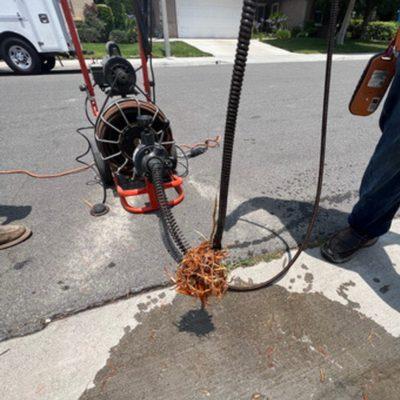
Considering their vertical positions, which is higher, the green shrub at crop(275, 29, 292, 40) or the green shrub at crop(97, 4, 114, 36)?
the green shrub at crop(97, 4, 114, 36)

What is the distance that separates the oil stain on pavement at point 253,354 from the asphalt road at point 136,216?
1.24 feet

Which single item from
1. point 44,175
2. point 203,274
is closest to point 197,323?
point 203,274

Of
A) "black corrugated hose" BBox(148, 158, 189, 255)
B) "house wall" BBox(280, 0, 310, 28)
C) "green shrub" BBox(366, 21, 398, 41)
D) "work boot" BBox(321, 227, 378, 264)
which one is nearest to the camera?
"black corrugated hose" BBox(148, 158, 189, 255)

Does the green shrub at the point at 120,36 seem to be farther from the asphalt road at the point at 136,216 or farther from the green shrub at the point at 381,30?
the green shrub at the point at 381,30

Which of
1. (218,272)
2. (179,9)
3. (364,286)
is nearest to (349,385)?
(364,286)

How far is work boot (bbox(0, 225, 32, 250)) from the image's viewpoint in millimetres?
2073

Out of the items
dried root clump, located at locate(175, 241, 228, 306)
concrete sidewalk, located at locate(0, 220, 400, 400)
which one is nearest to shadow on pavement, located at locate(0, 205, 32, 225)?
concrete sidewalk, located at locate(0, 220, 400, 400)

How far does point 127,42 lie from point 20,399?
1727 centimetres

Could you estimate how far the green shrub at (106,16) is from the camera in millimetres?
16547

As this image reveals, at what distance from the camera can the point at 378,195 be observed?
1.79 metres

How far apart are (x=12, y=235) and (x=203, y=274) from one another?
1.78 meters

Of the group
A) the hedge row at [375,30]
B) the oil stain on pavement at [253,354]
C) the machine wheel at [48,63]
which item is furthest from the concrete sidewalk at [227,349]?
the hedge row at [375,30]

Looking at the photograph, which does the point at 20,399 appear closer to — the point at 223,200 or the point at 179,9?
the point at 223,200

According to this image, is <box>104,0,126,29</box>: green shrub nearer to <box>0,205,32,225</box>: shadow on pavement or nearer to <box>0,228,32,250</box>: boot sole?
<box>0,205,32,225</box>: shadow on pavement
